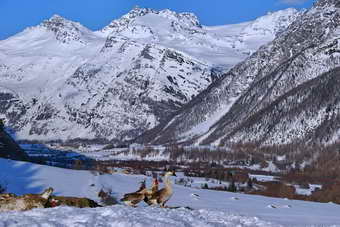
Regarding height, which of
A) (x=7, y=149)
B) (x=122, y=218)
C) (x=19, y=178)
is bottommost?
(x=122, y=218)

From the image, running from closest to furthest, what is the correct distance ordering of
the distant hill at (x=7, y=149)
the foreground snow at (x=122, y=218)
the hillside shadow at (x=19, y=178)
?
the foreground snow at (x=122, y=218)
the hillside shadow at (x=19, y=178)
the distant hill at (x=7, y=149)

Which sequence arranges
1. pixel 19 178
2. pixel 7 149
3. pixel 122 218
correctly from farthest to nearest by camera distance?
pixel 7 149
pixel 19 178
pixel 122 218

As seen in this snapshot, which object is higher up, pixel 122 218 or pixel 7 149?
pixel 7 149

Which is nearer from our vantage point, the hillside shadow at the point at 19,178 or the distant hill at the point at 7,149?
the hillside shadow at the point at 19,178

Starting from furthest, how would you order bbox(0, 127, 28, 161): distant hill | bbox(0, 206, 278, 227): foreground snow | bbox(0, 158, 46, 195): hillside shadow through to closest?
bbox(0, 127, 28, 161): distant hill, bbox(0, 158, 46, 195): hillside shadow, bbox(0, 206, 278, 227): foreground snow

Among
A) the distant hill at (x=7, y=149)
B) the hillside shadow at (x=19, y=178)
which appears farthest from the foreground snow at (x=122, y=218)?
the distant hill at (x=7, y=149)

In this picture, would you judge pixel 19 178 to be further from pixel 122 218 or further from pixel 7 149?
pixel 7 149

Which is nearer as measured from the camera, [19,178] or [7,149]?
[19,178]

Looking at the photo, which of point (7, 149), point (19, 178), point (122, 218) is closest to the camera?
point (122, 218)

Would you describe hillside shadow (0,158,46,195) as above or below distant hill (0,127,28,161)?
below

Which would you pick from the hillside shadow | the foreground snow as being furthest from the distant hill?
the foreground snow

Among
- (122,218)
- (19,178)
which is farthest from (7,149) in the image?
(122,218)

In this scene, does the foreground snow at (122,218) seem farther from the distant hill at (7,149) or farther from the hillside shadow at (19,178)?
the distant hill at (7,149)

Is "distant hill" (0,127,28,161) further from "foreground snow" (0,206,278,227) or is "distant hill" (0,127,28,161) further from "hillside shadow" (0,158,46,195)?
"foreground snow" (0,206,278,227)
